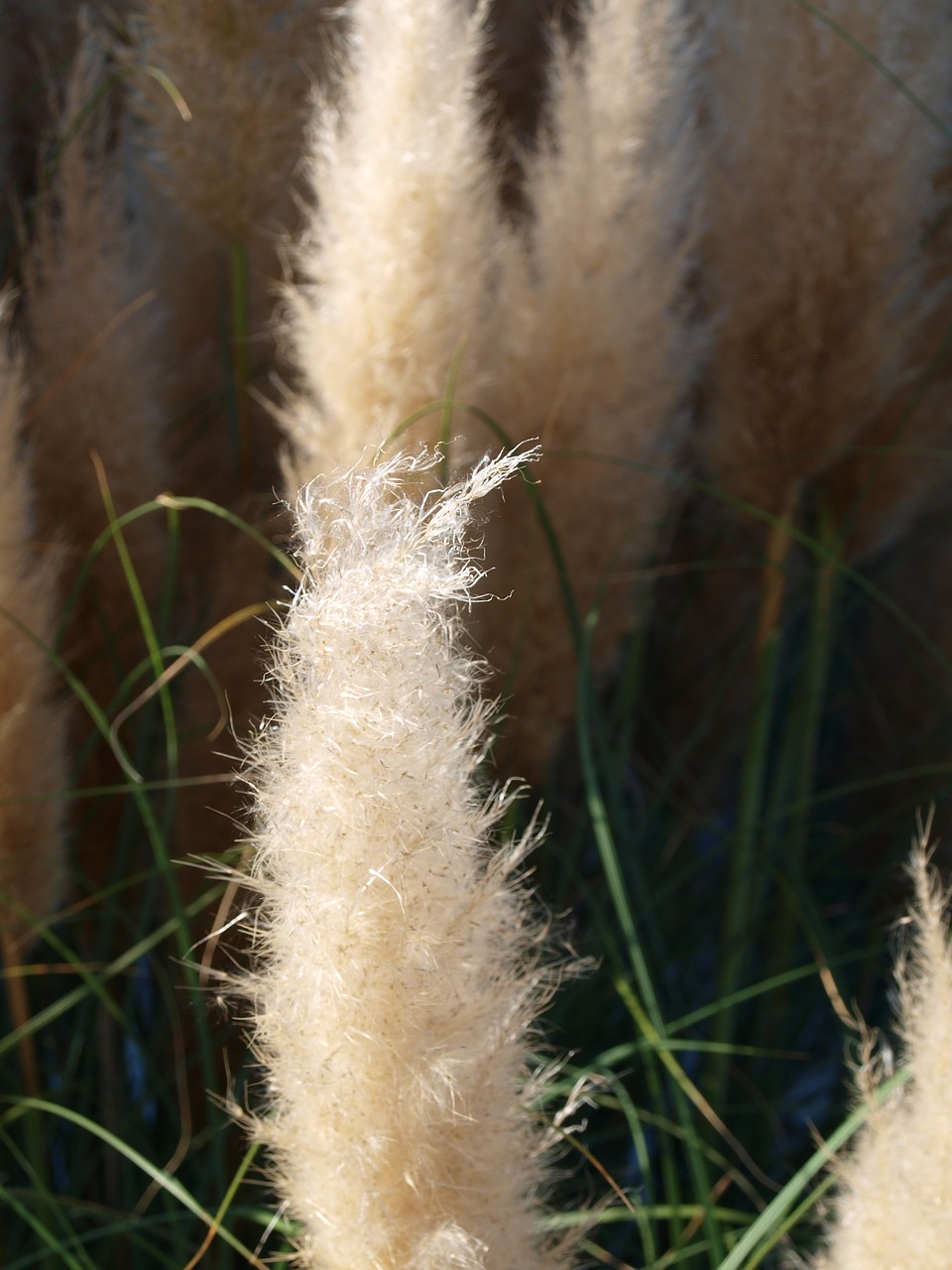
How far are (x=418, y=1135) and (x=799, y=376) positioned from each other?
1.18m

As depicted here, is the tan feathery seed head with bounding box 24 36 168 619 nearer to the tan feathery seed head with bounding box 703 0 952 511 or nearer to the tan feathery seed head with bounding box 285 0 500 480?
the tan feathery seed head with bounding box 285 0 500 480

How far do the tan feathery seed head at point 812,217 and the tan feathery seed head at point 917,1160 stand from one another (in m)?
0.84

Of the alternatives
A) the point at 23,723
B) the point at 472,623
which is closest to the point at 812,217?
the point at 472,623

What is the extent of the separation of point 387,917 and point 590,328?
900mm

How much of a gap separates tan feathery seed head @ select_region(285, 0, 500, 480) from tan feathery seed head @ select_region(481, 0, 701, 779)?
12 cm

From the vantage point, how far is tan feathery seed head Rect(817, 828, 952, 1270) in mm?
878

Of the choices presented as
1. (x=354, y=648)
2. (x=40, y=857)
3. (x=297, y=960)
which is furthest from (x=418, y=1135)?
(x=40, y=857)

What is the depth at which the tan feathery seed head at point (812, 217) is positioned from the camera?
158cm

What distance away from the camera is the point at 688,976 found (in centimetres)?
206

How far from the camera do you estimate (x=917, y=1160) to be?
0.91 metres

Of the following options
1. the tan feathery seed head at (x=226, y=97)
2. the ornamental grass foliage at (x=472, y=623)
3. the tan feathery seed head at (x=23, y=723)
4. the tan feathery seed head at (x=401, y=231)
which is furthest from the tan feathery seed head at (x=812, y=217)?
the tan feathery seed head at (x=23, y=723)

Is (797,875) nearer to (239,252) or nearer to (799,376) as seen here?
(799,376)

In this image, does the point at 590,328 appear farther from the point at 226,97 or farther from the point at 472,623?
the point at 226,97

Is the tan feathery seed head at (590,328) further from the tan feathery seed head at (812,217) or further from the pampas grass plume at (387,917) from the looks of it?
the pampas grass plume at (387,917)
